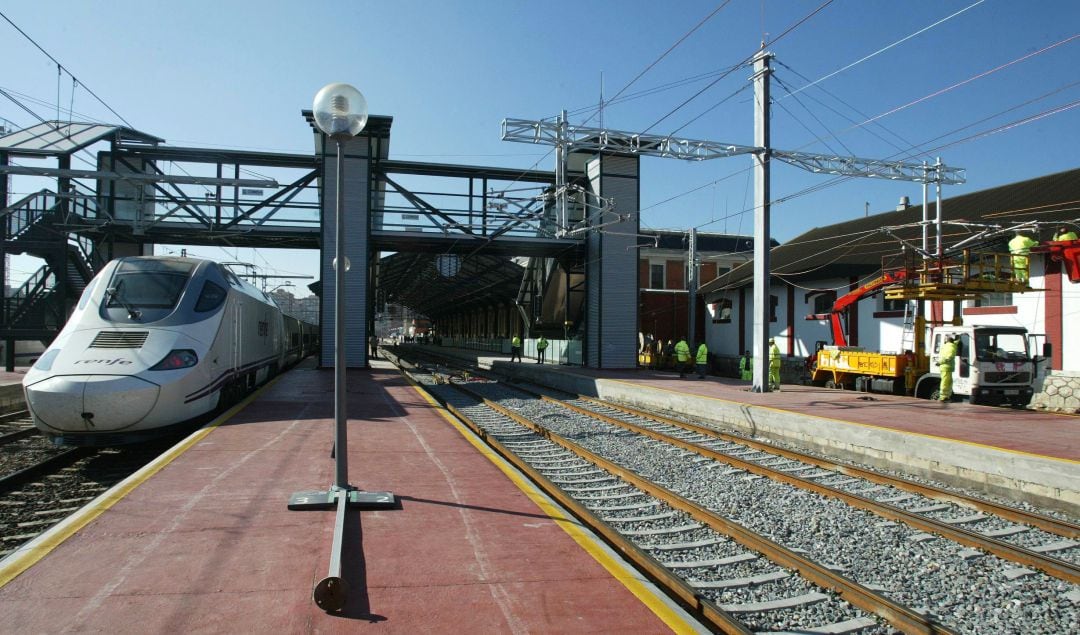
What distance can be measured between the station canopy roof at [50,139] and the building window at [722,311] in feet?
85.2

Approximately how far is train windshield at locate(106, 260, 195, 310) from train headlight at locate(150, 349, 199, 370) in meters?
1.17

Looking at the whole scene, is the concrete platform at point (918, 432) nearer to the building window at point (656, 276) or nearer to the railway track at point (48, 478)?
the railway track at point (48, 478)

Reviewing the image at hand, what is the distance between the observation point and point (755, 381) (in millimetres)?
16625

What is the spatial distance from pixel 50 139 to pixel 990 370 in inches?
1107

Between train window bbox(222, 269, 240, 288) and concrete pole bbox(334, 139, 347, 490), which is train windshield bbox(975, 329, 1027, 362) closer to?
concrete pole bbox(334, 139, 347, 490)

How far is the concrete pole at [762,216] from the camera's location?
16.2m

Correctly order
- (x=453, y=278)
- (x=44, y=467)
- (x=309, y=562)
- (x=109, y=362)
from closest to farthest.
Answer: (x=309, y=562), (x=44, y=467), (x=109, y=362), (x=453, y=278)

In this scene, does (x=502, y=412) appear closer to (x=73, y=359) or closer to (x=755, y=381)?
(x=755, y=381)

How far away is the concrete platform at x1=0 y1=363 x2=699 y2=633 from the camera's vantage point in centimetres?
381

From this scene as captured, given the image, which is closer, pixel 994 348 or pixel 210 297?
pixel 210 297

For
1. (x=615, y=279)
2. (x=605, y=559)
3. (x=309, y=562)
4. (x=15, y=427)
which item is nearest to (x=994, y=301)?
(x=615, y=279)

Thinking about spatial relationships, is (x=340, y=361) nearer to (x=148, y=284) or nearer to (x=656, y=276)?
(x=148, y=284)

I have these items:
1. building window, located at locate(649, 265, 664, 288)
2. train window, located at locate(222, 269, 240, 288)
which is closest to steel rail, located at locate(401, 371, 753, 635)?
train window, located at locate(222, 269, 240, 288)

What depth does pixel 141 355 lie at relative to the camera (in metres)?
9.72
